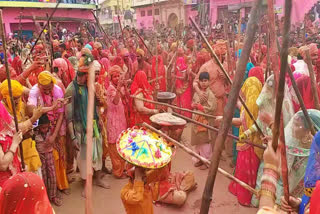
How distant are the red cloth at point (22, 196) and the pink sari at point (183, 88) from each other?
18.2ft

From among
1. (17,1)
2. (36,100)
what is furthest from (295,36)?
(17,1)

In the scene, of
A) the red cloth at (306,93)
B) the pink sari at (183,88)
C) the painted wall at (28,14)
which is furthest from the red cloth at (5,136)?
the painted wall at (28,14)

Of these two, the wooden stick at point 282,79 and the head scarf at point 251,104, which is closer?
the wooden stick at point 282,79

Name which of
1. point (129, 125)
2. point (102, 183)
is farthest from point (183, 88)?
point (102, 183)

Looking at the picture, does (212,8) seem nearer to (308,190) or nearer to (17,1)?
(17,1)

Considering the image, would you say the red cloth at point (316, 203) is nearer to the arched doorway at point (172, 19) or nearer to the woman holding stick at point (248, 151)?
the woman holding stick at point (248, 151)

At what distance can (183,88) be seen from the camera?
721 centimetres

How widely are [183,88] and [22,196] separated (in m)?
5.70

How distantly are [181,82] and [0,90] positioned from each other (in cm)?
456

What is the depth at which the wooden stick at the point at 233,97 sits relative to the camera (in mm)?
1218

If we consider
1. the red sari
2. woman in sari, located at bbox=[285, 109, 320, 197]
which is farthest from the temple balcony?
woman in sari, located at bbox=[285, 109, 320, 197]

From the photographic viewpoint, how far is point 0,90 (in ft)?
11.1

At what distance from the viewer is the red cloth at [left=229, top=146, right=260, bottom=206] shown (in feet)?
12.7

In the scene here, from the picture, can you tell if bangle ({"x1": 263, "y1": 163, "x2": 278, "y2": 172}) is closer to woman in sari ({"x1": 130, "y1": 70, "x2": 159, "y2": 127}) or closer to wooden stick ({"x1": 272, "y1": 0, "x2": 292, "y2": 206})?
wooden stick ({"x1": 272, "y1": 0, "x2": 292, "y2": 206})
